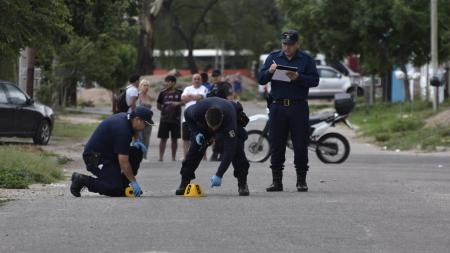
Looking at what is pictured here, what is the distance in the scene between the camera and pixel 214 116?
14.2 metres

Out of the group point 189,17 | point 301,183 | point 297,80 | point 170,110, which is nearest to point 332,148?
point 170,110

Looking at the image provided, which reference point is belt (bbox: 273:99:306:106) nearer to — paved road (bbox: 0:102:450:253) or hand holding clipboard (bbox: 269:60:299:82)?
hand holding clipboard (bbox: 269:60:299:82)

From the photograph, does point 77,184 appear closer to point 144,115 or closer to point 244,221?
point 144,115

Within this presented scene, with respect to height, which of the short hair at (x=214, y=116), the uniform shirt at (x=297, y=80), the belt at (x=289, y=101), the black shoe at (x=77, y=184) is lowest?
the black shoe at (x=77, y=184)

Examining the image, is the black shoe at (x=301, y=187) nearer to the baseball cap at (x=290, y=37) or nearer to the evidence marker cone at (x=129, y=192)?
the baseball cap at (x=290, y=37)

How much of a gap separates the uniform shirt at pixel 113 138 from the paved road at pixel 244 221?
609mm

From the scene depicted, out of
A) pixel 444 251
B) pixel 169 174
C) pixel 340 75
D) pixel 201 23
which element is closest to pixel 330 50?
pixel 340 75

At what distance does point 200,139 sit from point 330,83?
44.5m

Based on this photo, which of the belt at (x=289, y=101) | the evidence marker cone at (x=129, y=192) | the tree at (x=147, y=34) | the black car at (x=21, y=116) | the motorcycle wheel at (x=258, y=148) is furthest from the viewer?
the tree at (x=147, y=34)

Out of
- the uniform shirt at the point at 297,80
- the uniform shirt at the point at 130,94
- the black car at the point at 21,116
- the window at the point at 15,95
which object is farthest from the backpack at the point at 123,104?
the uniform shirt at the point at 297,80

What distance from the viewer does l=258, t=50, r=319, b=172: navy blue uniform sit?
15133 mm

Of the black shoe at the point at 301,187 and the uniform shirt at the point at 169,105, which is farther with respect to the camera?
Answer: the uniform shirt at the point at 169,105

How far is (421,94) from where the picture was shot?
51.8m

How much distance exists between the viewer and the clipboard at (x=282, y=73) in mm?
14969
